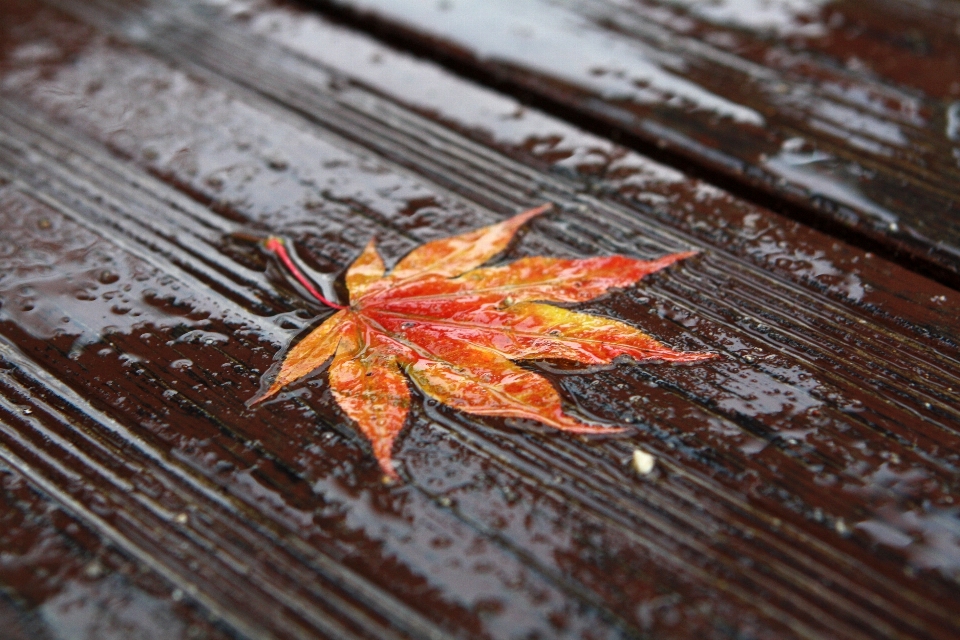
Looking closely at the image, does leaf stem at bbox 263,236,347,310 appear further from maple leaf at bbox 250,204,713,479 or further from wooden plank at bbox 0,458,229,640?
wooden plank at bbox 0,458,229,640

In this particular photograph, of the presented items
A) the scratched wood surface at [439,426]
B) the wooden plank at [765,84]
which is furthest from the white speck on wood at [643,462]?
the wooden plank at [765,84]

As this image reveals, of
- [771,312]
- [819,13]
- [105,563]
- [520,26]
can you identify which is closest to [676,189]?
[771,312]

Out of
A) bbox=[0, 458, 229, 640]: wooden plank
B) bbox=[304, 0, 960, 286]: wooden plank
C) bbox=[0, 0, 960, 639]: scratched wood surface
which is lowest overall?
bbox=[0, 458, 229, 640]: wooden plank

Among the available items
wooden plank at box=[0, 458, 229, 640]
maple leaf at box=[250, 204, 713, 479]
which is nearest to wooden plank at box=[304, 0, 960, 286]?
maple leaf at box=[250, 204, 713, 479]

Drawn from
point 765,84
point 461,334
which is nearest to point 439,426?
point 461,334

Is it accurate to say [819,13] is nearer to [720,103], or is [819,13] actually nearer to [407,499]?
[720,103]

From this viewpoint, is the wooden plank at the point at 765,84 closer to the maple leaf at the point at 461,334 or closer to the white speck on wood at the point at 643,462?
the maple leaf at the point at 461,334
